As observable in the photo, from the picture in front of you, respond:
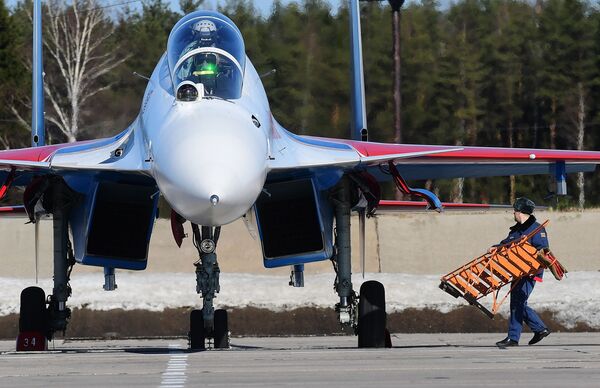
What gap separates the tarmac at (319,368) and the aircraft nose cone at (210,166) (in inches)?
46.9

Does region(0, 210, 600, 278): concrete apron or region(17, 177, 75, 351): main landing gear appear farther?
region(0, 210, 600, 278): concrete apron

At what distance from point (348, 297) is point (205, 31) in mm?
3055

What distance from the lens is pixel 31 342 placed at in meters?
13.7

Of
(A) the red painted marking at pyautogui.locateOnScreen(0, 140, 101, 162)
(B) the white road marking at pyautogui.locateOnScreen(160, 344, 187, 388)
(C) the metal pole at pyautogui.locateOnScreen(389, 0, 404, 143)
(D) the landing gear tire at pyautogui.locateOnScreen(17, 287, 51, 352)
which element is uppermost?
(C) the metal pole at pyautogui.locateOnScreen(389, 0, 404, 143)

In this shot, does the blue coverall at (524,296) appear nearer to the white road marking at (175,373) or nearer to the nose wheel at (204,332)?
the nose wheel at (204,332)

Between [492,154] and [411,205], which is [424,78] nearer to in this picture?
[411,205]

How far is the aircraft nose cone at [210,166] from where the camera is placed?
9.99 m

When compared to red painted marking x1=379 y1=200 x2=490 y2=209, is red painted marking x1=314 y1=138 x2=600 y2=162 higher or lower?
higher

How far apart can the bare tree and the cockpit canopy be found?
26.4 metres

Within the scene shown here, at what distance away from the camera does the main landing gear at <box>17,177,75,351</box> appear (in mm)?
13414

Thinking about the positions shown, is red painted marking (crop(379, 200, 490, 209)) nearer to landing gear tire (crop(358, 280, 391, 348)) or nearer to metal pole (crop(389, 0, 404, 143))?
landing gear tire (crop(358, 280, 391, 348))

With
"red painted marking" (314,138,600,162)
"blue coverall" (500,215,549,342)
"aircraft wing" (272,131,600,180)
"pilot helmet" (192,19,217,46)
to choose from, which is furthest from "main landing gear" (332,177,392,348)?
"pilot helmet" (192,19,217,46)

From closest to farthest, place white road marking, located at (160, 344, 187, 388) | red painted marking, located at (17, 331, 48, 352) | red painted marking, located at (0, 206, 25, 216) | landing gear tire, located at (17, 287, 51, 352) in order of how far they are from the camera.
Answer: white road marking, located at (160, 344, 187, 388) < red painted marking, located at (17, 331, 48, 352) < landing gear tire, located at (17, 287, 51, 352) < red painted marking, located at (0, 206, 25, 216)

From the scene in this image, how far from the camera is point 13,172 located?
1224 centimetres
